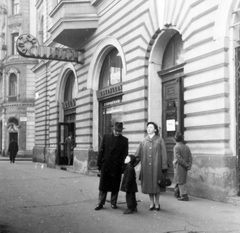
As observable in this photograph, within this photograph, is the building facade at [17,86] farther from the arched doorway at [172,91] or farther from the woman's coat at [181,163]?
the woman's coat at [181,163]

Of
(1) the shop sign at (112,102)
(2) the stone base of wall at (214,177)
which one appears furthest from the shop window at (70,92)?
(2) the stone base of wall at (214,177)

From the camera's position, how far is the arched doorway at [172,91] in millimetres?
10977

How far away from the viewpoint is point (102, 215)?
23.4ft

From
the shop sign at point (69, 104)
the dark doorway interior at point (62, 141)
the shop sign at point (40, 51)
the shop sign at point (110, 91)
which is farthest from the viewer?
the dark doorway interior at point (62, 141)

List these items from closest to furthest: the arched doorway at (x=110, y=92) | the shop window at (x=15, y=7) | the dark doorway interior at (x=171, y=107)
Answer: the dark doorway interior at (x=171, y=107)
the arched doorway at (x=110, y=92)
the shop window at (x=15, y=7)

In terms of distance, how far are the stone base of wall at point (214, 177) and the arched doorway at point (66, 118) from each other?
10949 mm

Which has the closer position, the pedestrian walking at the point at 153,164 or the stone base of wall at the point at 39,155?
the pedestrian walking at the point at 153,164

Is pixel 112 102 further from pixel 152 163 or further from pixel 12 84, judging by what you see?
pixel 12 84

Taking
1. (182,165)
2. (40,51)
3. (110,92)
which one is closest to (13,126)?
(40,51)

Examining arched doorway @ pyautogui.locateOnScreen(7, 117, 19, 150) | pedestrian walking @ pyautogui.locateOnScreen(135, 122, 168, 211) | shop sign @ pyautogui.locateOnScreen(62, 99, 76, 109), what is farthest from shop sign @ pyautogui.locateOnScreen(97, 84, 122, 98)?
arched doorway @ pyautogui.locateOnScreen(7, 117, 19, 150)

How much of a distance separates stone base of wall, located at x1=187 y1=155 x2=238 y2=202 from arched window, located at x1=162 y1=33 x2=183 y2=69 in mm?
3378

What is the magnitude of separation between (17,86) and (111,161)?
30.4 meters

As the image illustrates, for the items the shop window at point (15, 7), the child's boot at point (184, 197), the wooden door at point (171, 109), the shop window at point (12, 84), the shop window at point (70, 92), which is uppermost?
the shop window at point (15, 7)

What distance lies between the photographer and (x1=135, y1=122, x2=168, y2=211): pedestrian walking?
748 centimetres
